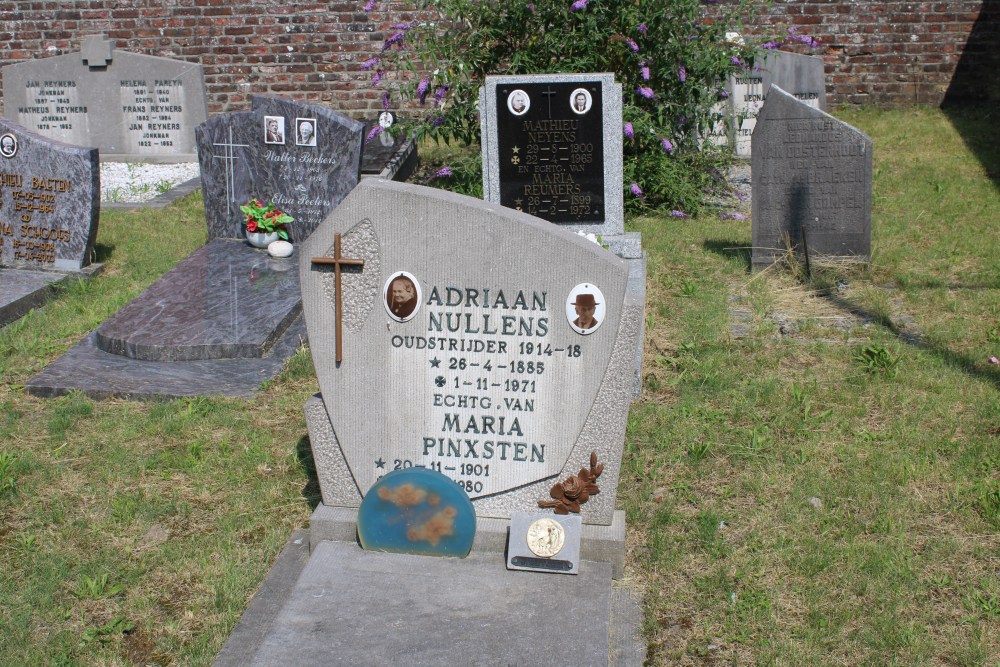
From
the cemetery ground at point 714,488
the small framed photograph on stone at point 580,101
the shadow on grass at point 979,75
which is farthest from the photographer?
the shadow on grass at point 979,75

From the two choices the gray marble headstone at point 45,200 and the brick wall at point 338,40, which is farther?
the brick wall at point 338,40

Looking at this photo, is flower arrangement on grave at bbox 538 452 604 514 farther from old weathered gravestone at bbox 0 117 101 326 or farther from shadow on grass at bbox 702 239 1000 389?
old weathered gravestone at bbox 0 117 101 326

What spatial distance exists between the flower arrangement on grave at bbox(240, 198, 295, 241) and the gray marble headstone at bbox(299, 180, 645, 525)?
4.08 m

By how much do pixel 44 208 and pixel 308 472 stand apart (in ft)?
12.9

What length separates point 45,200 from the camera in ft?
23.7

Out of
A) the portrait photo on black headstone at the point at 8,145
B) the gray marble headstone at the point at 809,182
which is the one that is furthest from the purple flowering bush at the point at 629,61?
the portrait photo on black headstone at the point at 8,145

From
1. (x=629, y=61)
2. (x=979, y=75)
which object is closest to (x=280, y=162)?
(x=629, y=61)

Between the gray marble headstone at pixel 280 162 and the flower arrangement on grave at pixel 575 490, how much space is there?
4.47 meters

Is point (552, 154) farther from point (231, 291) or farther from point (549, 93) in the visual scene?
point (231, 291)

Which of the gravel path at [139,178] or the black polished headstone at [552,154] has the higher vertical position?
the black polished headstone at [552,154]

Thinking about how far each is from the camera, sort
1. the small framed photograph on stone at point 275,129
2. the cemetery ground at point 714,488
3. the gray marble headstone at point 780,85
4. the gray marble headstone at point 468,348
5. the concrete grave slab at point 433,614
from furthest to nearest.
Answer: the gray marble headstone at point 780,85 < the small framed photograph on stone at point 275,129 < the gray marble headstone at point 468,348 < the cemetery ground at point 714,488 < the concrete grave slab at point 433,614

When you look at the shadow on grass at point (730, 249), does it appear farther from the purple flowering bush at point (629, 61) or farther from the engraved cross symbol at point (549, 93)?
the engraved cross symbol at point (549, 93)

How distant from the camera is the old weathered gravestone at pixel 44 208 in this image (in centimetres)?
709

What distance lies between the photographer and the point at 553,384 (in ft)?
11.9
